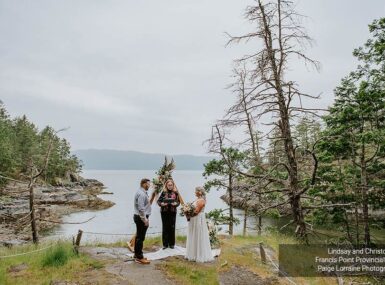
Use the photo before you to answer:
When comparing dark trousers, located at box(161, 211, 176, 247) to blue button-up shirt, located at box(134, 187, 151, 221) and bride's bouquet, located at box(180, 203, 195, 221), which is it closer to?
bride's bouquet, located at box(180, 203, 195, 221)

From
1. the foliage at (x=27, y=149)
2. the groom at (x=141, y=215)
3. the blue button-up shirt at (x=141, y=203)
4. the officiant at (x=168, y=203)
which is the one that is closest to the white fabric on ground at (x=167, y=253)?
the groom at (x=141, y=215)

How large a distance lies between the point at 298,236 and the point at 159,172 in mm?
6855

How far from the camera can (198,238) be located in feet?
35.3

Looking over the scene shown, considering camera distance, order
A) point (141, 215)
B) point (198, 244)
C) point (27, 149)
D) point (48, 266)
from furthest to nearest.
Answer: point (27, 149), point (198, 244), point (141, 215), point (48, 266)

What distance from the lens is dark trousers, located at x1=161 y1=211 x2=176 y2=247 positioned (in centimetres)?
1145

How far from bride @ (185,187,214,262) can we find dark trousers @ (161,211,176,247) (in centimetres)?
85

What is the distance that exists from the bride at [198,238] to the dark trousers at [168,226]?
855 millimetres

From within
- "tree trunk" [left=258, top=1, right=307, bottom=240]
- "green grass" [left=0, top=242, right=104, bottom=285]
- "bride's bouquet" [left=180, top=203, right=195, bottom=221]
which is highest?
"tree trunk" [left=258, top=1, right=307, bottom=240]

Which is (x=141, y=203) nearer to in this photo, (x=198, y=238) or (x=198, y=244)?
(x=198, y=238)

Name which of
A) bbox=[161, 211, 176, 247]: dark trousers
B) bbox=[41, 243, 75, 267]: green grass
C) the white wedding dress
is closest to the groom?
bbox=[161, 211, 176, 247]: dark trousers

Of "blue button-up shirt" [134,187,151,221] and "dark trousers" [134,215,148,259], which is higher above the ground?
"blue button-up shirt" [134,187,151,221]

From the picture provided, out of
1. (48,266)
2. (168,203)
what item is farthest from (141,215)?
(48,266)

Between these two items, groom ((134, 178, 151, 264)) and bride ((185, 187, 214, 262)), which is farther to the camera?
bride ((185, 187, 214, 262))

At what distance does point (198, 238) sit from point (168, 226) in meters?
1.38
